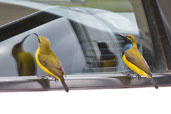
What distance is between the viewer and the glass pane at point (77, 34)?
2.05 meters

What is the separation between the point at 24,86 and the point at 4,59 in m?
0.25

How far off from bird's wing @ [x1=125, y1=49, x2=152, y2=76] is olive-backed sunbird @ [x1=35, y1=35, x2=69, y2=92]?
0.34m

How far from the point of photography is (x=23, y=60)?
6.72ft

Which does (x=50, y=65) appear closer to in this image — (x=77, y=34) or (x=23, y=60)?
(x=23, y=60)

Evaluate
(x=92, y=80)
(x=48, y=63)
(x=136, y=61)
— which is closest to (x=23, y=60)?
(x=48, y=63)

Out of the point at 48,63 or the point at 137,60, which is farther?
the point at 137,60

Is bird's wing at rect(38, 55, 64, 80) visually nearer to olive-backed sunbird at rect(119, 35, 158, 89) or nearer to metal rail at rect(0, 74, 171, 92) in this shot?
metal rail at rect(0, 74, 171, 92)

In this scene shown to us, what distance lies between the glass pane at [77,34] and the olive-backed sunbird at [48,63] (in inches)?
4.3

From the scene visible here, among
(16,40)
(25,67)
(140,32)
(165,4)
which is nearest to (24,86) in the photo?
(25,67)

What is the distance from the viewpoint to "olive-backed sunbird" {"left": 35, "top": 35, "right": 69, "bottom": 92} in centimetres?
183

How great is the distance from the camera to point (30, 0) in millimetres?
2246

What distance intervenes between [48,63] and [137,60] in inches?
17.5

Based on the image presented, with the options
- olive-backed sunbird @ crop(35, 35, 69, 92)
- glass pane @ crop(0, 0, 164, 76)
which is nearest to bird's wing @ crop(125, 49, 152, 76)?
glass pane @ crop(0, 0, 164, 76)

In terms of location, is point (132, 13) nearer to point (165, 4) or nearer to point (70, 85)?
point (165, 4)
